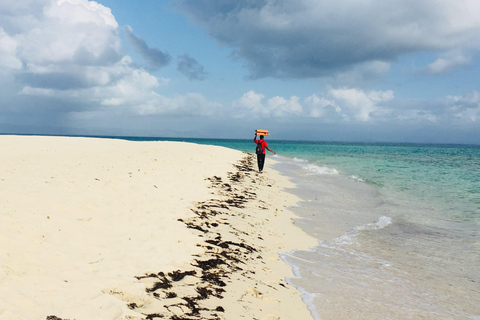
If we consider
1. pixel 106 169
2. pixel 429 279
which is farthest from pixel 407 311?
pixel 106 169

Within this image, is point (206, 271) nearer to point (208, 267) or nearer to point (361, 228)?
point (208, 267)

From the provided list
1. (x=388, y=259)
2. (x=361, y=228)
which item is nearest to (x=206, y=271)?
(x=388, y=259)

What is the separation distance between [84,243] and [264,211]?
6.23 metres

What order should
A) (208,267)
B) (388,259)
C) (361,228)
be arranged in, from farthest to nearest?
(361,228)
(388,259)
(208,267)

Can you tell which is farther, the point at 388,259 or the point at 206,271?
the point at 388,259

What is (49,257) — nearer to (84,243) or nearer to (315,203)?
(84,243)

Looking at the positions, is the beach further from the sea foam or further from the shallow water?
the sea foam

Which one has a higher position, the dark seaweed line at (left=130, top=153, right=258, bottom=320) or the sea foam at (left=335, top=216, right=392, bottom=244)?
the dark seaweed line at (left=130, top=153, right=258, bottom=320)

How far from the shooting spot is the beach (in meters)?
3.93

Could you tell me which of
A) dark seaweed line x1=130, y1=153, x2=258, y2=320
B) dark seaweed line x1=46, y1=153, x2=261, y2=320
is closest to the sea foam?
dark seaweed line x1=46, y1=153, x2=261, y2=320

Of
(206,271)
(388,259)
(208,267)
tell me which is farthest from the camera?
(388,259)

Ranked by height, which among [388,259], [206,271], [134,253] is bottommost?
[388,259]

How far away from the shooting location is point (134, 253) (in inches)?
216

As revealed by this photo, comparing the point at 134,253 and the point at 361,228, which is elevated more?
the point at 134,253
